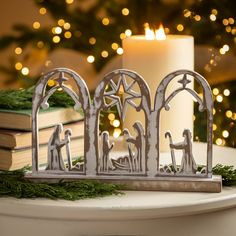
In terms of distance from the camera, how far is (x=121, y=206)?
42.3 inches

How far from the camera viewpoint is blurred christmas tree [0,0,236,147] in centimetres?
217

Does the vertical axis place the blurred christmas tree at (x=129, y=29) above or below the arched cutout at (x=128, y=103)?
above

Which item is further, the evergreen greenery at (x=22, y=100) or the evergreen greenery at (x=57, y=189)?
the evergreen greenery at (x=22, y=100)

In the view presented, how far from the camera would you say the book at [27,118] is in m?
1.27

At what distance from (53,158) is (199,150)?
0.43 metres

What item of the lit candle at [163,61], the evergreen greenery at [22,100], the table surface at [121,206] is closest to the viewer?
the table surface at [121,206]

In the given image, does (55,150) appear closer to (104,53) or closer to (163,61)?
(163,61)

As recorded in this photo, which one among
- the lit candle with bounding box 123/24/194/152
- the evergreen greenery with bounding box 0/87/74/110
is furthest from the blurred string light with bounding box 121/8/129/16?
the evergreen greenery with bounding box 0/87/74/110

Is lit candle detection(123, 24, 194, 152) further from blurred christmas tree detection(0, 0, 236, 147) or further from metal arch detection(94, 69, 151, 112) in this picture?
blurred christmas tree detection(0, 0, 236, 147)

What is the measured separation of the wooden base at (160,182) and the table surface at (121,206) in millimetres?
24

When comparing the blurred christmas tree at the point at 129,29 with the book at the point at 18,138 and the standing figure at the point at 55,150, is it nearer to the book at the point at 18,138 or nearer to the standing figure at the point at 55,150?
the book at the point at 18,138

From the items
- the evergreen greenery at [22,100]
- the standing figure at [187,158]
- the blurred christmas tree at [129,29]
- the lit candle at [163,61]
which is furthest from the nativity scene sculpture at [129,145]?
the blurred christmas tree at [129,29]

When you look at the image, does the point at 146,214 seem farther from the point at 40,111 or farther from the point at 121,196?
the point at 40,111

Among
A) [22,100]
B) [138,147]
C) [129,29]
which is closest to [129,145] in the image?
[138,147]
